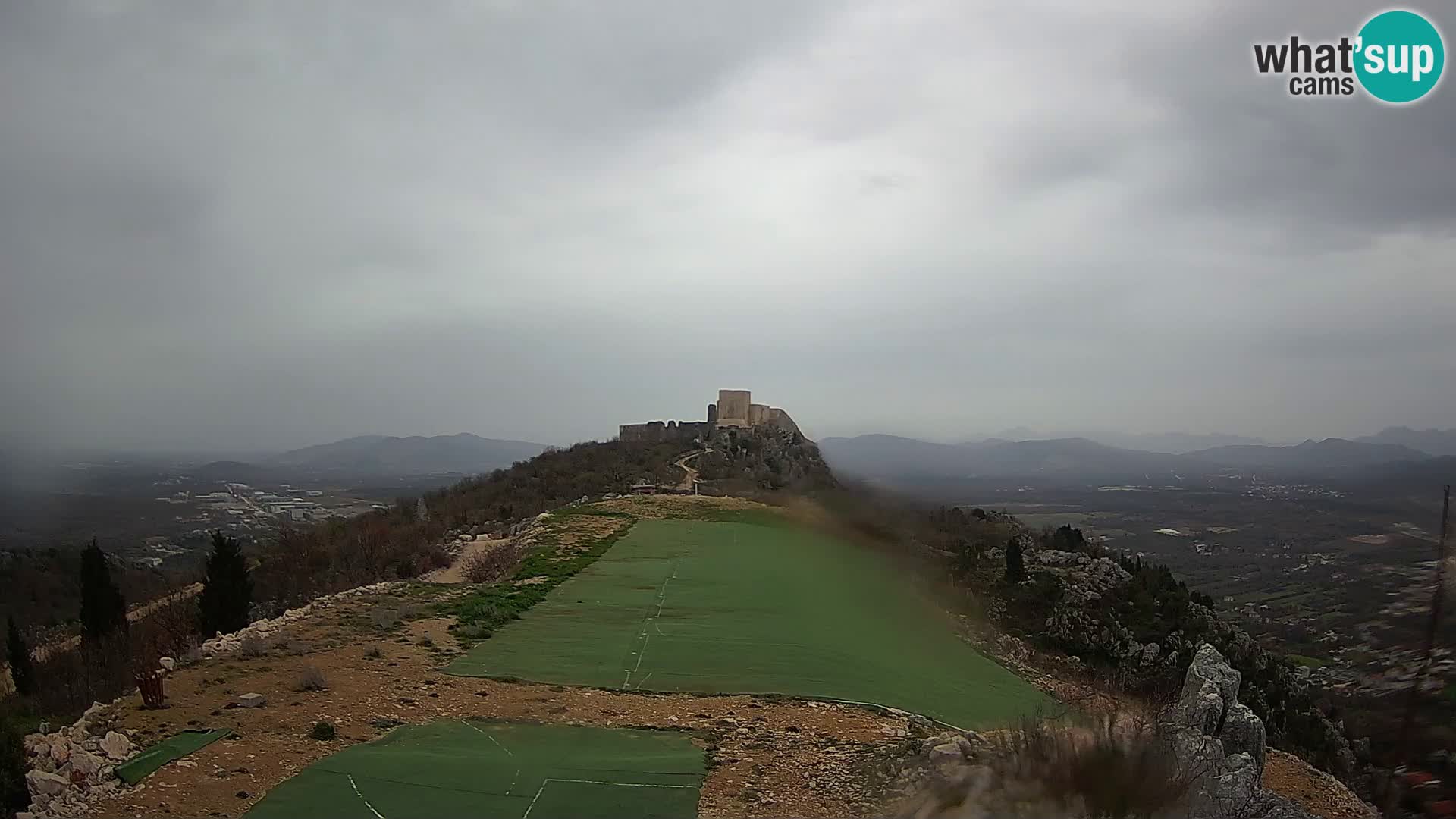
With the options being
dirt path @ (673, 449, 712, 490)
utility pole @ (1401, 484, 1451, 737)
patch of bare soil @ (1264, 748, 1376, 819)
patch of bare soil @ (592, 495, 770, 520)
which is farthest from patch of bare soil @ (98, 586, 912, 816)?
dirt path @ (673, 449, 712, 490)

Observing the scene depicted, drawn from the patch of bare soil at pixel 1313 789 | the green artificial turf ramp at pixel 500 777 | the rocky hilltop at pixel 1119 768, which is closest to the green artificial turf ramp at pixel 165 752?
the green artificial turf ramp at pixel 500 777

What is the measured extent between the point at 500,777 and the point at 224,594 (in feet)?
49.0

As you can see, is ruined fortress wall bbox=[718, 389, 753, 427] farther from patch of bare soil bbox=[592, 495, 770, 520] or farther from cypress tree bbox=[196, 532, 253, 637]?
cypress tree bbox=[196, 532, 253, 637]

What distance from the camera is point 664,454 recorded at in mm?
52531

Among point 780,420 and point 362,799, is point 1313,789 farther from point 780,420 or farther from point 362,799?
point 780,420

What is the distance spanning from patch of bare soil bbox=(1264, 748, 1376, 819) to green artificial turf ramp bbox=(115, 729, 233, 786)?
1203 cm

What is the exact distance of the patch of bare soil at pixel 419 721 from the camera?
7.09 metres

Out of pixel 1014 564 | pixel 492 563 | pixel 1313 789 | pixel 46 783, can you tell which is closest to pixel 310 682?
pixel 46 783

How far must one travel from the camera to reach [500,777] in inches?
293

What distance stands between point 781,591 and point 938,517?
16.5ft

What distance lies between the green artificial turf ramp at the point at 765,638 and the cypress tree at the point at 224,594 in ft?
26.3

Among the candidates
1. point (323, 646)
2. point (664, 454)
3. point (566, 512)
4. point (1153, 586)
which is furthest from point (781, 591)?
point (664, 454)

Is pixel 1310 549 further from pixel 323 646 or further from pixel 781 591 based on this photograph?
pixel 323 646

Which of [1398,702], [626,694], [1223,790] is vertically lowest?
[626,694]
